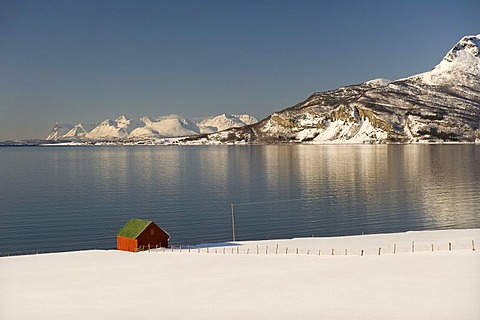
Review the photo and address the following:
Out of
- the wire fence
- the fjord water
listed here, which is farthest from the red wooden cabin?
the fjord water

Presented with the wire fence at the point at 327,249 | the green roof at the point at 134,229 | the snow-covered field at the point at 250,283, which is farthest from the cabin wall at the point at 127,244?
Result: the snow-covered field at the point at 250,283

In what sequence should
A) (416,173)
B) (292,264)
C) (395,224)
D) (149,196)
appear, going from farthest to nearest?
(416,173)
(149,196)
(395,224)
(292,264)

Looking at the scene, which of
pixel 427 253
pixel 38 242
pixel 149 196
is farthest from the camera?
pixel 149 196

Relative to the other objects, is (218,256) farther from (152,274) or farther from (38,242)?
(38,242)

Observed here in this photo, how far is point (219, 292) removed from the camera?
38.0 meters

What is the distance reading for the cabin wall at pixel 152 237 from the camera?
2288 inches

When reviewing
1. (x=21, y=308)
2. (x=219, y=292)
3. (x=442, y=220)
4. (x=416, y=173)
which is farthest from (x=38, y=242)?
(x=416, y=173)

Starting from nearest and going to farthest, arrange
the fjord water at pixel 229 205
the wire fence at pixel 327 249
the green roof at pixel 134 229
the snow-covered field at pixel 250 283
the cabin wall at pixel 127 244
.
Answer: the snow-covered field at pixel 250 283 → the wire fence at pixel 327 249 → the cabin wall at pixel 127 244 → the green roof at pixel 134 229 → the fjord water at pixel 229 205

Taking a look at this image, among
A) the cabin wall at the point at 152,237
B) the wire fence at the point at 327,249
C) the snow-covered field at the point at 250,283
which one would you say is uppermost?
the cabin wall at the point at 152,237

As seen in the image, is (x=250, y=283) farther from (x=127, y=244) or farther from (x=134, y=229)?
(x=127, y=244)

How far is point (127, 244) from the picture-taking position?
58.8 metres

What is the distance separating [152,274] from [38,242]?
2854cm

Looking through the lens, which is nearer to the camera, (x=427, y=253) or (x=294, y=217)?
(x=427, y=253)

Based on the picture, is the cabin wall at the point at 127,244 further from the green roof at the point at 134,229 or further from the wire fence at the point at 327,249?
the wire fence at the point at 327,249
